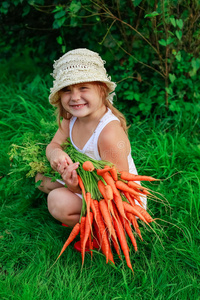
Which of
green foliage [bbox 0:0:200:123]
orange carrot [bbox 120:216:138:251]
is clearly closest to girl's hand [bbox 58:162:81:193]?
orange carrot [bbox 120:216:138:251]

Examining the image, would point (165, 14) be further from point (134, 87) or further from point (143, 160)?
point (143, 160)

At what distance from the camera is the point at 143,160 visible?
2900mm

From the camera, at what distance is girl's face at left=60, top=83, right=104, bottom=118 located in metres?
2.10

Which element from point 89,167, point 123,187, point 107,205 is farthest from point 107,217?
point 89,167

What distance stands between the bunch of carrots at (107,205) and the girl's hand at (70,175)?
0.04m

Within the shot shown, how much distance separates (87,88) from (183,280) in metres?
1.28

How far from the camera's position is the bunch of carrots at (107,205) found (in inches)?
78.2

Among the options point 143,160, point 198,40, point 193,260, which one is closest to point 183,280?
point 193,260

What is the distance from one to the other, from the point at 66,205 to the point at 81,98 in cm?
66

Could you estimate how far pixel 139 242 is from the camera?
2.36 meters

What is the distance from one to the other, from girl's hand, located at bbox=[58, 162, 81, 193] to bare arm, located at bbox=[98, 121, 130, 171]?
7.5 inches

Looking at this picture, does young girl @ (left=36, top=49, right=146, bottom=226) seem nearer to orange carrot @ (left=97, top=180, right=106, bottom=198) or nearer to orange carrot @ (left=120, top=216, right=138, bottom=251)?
orange carrot @ (left=97, top=180, right=106, bottom=198)

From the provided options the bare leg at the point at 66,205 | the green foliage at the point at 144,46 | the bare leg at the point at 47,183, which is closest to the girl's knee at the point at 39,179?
the bare leg at the point at 47,183

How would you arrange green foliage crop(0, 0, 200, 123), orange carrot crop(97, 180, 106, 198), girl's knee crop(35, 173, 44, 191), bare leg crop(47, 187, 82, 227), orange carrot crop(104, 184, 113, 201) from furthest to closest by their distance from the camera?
green foliage crop(0, 0, 200, 123) < girl's knee crop(35, 173, 44, 191) < bare leg crop(47, 187, 82, 227) < orange carrot crop(97, 180, 106, 198) < orange carrot crop(104, 184, 113, 201)
